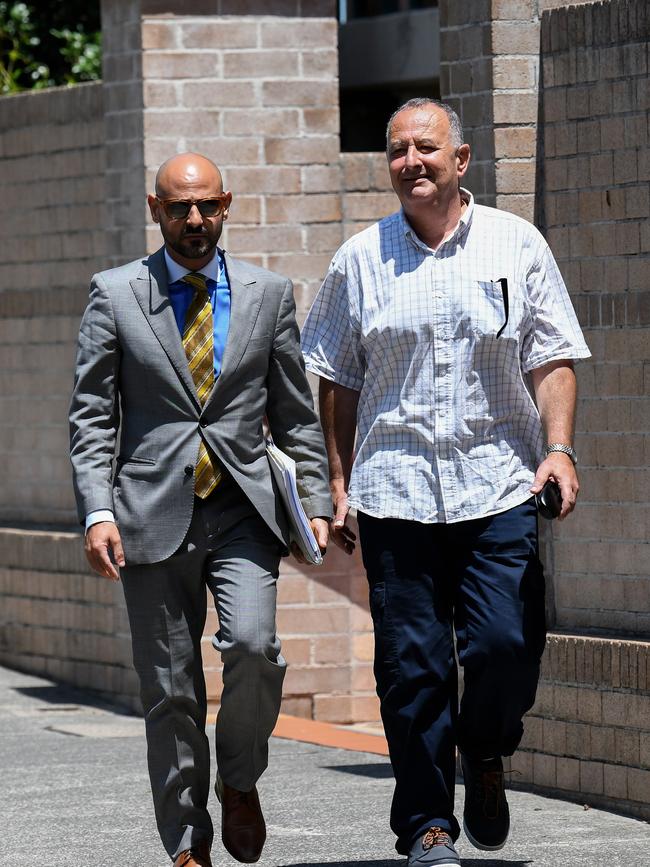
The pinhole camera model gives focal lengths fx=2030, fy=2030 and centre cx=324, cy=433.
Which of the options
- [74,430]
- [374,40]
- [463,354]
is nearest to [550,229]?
[463,354]

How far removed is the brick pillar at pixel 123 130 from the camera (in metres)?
9.70

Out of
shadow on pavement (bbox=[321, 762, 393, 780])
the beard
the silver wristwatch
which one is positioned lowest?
shadow on pavement (bbox=[321, 762, 393, 780])

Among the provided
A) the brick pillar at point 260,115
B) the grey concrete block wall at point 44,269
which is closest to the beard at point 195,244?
the brick pillar at point 260,115

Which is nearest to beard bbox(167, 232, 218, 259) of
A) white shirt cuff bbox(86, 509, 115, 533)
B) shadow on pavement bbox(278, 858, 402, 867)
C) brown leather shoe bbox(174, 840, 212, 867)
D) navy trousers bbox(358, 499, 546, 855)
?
white shirt cuff bbox(86, 509, 115, 533)

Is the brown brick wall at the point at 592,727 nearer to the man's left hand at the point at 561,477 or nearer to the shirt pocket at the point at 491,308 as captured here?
the man's left hand at the point at 561,477

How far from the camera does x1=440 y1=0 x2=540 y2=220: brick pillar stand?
7.73m

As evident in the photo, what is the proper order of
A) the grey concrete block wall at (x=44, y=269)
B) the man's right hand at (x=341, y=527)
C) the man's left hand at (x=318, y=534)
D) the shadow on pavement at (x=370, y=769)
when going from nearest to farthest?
the man's left hand at (x=318, y=534), the man's right hand at (x=341, y=527), the shadow on pavement at (x=370, y=769), the grey concrete block wall at (x=44, y=269)

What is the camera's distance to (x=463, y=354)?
582 cm

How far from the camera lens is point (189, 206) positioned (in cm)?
576

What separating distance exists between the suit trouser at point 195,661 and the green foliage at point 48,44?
8007 mm

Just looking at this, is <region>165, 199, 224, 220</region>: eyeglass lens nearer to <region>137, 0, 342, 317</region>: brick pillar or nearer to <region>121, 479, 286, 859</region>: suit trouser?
<region>121, 479, 286, 859</region>: suit trouser

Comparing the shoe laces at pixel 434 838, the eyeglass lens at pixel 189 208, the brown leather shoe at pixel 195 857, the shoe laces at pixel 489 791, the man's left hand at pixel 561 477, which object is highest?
the eyeglass lens at pixel 189 208

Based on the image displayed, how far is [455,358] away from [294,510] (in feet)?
2.09

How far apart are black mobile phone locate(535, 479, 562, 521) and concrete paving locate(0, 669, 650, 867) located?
1199 millimetres
